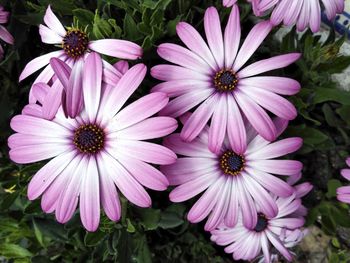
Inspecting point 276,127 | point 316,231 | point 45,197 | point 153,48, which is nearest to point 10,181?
point 45,197

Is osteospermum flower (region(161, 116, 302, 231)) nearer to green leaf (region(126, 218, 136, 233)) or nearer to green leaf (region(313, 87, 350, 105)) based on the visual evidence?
green leaf (region(126, 218, 136, 233))

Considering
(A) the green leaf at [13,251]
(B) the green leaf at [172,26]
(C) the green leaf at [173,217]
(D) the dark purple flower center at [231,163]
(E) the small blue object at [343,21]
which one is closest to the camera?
(D) the dark purple flower center at [231,163]

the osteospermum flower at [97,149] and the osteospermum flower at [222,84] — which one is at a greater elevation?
the osteospermum flower at [222,84]

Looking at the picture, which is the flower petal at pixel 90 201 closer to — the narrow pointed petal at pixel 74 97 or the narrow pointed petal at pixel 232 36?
the narrow pointed petal at pixel 74 97

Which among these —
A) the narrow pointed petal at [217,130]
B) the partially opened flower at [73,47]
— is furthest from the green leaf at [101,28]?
the narrow pointed petal at [217,130]

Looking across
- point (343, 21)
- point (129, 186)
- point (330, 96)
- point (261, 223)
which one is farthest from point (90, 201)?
point (343, 21)

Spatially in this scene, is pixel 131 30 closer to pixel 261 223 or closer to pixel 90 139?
pixel 90 139
